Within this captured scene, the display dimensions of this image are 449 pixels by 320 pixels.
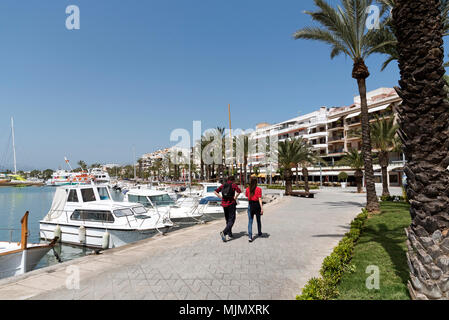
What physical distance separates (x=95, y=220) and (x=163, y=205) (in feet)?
15.4

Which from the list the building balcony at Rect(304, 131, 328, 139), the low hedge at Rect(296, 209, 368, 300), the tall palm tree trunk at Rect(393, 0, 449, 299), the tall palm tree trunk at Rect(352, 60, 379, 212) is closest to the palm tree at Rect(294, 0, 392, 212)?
the tall palm tree trunk at Rect(352, 60, 379, 212)

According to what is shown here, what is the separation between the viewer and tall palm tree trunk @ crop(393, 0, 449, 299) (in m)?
3.44

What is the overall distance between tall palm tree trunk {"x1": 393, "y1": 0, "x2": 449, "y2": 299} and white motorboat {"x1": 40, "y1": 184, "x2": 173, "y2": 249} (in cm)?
997

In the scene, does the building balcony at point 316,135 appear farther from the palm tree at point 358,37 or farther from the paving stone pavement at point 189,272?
the paving stone pavement at point 189,272

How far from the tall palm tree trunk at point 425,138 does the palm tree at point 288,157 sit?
26926 mm

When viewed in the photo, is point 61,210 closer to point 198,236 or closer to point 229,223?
point 198,236

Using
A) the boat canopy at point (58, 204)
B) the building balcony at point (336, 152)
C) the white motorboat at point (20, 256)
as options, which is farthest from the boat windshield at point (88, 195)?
the building balcony at point (336, 152)

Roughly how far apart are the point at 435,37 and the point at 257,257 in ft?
16.1

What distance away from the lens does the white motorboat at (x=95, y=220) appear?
38.4ft

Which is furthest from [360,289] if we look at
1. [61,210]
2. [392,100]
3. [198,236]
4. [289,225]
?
[392,100]

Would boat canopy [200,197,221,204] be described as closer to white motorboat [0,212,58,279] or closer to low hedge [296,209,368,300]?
white motorboat [0,212,58,279]

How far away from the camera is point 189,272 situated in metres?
5.08
